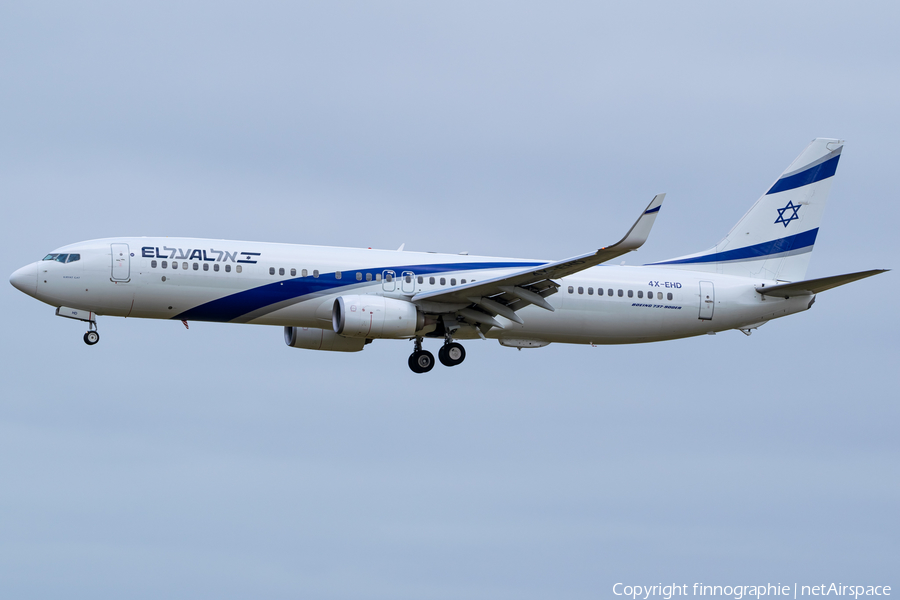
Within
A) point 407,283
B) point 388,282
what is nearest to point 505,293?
point 407,283

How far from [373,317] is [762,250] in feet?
56.5

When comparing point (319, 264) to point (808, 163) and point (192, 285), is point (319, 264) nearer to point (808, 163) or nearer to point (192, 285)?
point (192, 285)

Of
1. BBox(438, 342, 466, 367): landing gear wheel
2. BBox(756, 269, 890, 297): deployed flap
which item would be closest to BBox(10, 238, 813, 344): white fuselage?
BBox(756, 269, 890, 297): deployed flap

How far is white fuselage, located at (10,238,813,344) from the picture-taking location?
124 feet

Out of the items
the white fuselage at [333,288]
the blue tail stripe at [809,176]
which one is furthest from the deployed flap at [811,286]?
the blue tail stripe at [809,176]

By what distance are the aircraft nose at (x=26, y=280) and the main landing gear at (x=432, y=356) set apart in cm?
1300

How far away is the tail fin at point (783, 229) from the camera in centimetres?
4584

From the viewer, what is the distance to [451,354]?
Result: 41156mm

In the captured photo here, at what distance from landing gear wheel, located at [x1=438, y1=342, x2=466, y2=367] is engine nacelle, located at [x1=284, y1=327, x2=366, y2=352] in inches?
137

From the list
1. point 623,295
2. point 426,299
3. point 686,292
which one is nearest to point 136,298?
point 426,299

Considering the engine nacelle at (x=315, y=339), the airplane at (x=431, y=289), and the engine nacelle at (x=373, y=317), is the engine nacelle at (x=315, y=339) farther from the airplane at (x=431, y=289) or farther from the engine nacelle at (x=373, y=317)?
the engine nacelle at (x=373, y=317)

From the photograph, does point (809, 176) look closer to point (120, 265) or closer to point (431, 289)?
point (431, 289)

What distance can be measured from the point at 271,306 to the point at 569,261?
10.2m

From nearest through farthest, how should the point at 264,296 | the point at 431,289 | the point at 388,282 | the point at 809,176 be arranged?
the point at 264,296 → the point at 388,282 → the point at 431,289 → the point at 809,176
